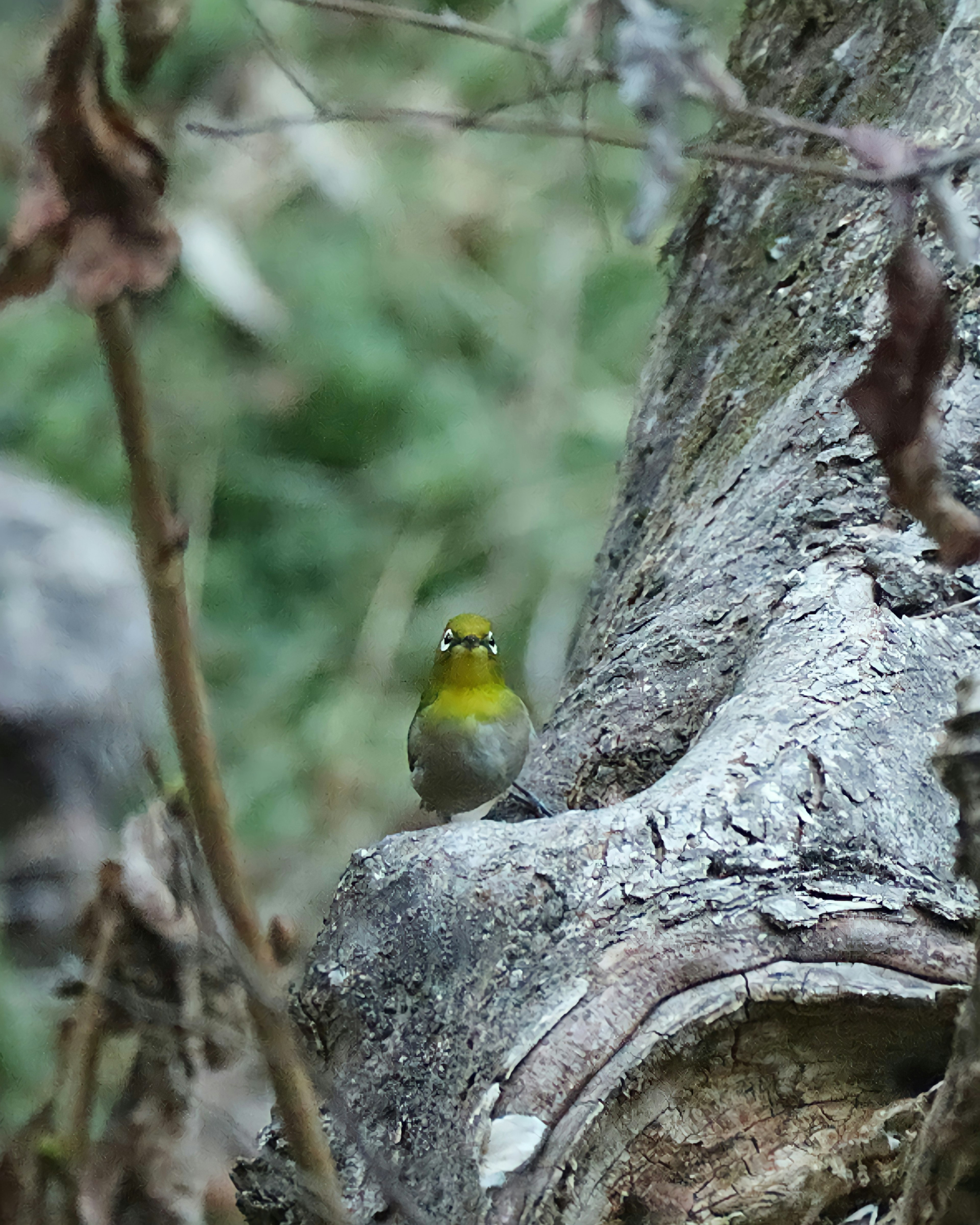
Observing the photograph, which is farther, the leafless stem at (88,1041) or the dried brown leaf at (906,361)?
the leafless stem at (88,1041)

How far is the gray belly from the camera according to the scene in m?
2.47

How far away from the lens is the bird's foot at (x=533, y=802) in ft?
5.51

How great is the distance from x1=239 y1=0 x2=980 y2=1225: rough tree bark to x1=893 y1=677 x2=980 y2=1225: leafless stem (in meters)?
0.32

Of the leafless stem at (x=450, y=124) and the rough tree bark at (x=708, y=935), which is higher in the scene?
the leafless stem at (x=450, y=124)

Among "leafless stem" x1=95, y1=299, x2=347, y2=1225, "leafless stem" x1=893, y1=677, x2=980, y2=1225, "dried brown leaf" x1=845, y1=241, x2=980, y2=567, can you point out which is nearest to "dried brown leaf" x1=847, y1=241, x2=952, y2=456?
"dried brown leaf" x1=845, y1=241, x2=980, y2=567

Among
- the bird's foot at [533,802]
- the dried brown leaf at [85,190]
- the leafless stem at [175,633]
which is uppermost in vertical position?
the bird's foot at [533,802]

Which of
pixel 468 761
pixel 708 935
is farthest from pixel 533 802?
pixel 468 761

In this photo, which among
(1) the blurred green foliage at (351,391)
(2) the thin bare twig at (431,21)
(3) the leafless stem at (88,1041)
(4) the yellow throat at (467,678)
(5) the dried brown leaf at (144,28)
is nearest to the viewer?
(5) the dried brown leaf at (144,28)

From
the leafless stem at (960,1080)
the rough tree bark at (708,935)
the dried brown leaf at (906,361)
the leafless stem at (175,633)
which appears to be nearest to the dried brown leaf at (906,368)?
the dried brown leaf at (906,361)

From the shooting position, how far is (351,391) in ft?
18.0

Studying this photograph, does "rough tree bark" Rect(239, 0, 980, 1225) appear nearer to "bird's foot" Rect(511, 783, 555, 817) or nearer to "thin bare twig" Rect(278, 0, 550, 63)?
"bird's foot" Rect(511, 783, 555, 817)

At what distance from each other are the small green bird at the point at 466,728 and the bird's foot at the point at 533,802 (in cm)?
69

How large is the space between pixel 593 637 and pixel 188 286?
3848 millimetres

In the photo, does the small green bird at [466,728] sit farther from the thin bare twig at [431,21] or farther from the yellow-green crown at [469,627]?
the thin bare twig at [431,21]
